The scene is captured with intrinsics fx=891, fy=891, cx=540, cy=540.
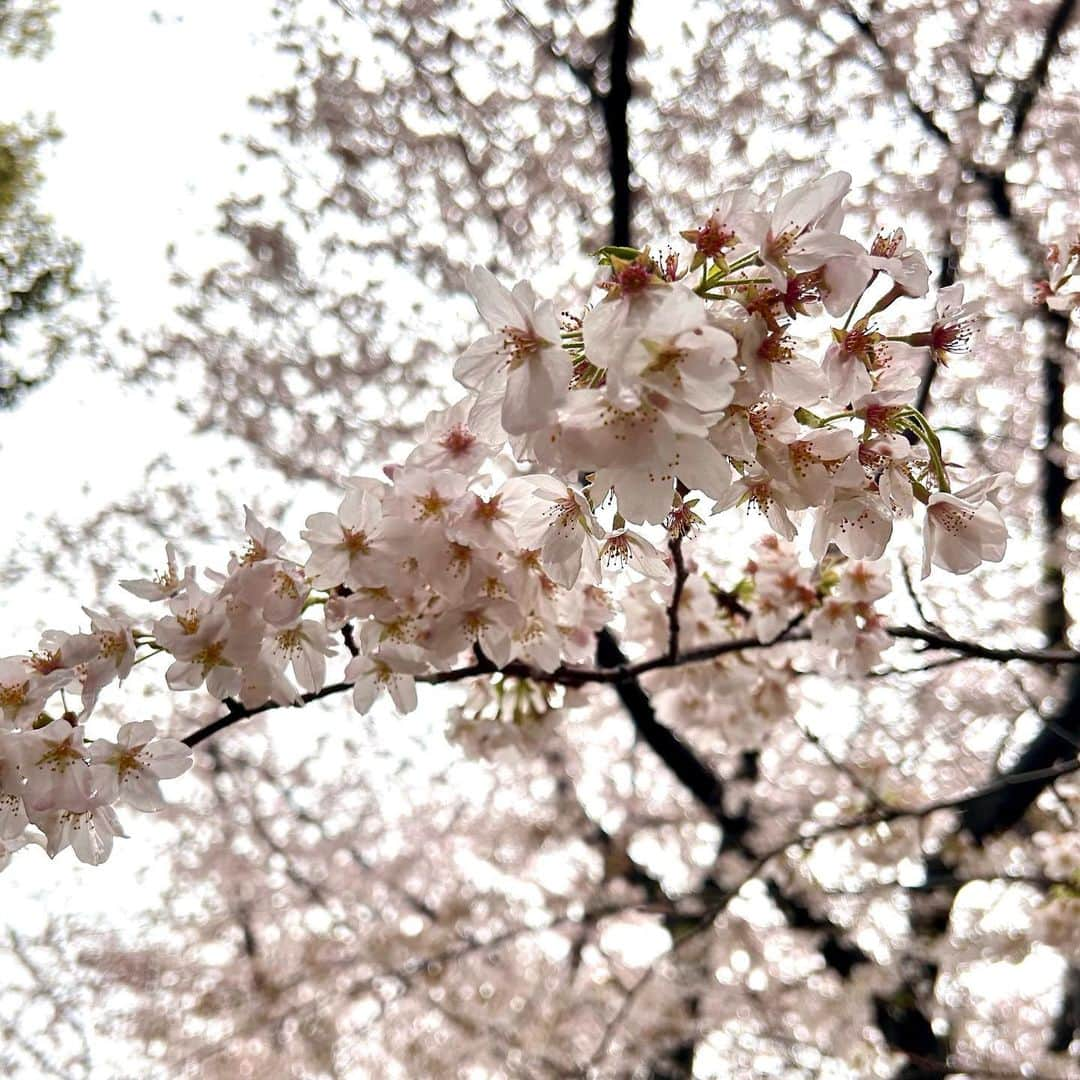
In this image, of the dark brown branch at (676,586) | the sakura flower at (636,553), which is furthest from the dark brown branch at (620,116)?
the sakura flower at (636,553)

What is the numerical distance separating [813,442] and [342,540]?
614mm

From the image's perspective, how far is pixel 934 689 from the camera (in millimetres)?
5191

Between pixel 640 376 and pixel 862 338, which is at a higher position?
pixel 862 338

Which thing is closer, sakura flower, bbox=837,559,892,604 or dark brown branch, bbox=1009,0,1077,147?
sakura flower, bbox=837,559,892,604

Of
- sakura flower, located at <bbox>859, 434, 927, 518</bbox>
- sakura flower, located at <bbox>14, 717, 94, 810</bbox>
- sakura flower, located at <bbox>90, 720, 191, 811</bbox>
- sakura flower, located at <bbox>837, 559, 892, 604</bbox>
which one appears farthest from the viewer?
sakura flower, located at <bbox>837, 559, 892, 604</bbox>

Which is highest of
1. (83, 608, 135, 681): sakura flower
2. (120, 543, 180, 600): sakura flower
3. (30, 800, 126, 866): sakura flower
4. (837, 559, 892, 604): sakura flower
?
(837, 559, 892, 604): sakura flower

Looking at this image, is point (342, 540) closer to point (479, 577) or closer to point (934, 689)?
point (479, 577)

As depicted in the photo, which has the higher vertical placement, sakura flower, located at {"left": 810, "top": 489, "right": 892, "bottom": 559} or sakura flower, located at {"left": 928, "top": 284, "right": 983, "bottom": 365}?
sakura flower, located at {"left": 928, "top": 284, "right": 983, "bottom": 365}

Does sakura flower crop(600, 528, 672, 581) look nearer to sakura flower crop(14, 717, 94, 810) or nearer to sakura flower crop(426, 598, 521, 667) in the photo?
sakura flower crop(426, 598, 521, 667)

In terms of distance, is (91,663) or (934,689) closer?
(91,663)

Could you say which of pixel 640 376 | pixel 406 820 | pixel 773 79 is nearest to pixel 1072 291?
pixel 640 376

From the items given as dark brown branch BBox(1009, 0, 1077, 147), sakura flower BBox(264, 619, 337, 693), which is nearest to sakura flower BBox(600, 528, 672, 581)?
sakura flower BBox(264, 619, 337, 693)

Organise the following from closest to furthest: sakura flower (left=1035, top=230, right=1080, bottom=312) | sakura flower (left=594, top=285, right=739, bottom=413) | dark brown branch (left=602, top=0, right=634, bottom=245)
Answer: sakura flower (left=594, top=285, right=739, bottom=413) < sakura flower (left=1035, top=230, right=1080, bottom=312) < dark brown branch (left=602, top=0, right=634, bottom=245)

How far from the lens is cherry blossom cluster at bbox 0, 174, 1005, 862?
2.83ft
